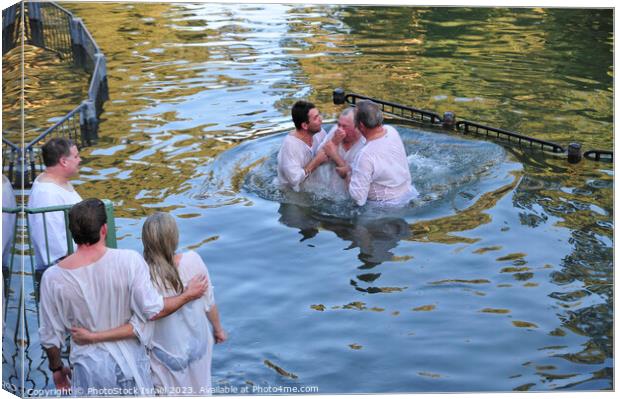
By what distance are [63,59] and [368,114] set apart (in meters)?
10.3

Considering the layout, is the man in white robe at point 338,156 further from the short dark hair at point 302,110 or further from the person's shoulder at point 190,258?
the person's shoulder at point 190,258

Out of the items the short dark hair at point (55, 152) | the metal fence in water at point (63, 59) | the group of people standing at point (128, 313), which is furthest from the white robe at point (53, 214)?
the metal fence in water at point (63, 59)

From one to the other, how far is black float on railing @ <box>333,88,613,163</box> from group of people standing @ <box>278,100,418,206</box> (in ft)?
8.41

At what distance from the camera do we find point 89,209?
6605 mm

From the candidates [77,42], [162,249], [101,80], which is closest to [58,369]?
[162,249]

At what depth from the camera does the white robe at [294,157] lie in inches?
480

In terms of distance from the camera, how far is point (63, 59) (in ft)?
65.5

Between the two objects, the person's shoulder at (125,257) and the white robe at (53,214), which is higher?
the person's shoulder at (125,257)

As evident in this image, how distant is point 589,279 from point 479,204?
2414 millimetres

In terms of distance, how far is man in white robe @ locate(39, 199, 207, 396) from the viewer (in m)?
6.67

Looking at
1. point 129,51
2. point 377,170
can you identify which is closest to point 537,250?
point 377,170

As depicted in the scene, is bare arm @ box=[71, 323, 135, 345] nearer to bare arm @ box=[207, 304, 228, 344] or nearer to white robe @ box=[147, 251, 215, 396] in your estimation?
white robe @ box=[147, 251, 215, 396]

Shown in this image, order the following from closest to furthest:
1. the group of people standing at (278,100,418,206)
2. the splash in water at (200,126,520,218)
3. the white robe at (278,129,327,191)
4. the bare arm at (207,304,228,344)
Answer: the bare arm at (207,304,228,344), the group of people standing at (278,100,418,206), the white robe at (278,129,327,191), the splash in water at (200,126,520,218)

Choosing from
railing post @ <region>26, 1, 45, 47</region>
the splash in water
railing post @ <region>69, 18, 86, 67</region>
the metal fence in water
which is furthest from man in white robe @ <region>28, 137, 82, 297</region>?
railing post @ <region>69, 18, 86, 67</region>
